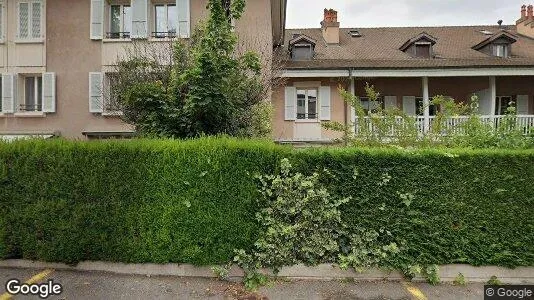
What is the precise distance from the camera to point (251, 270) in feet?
16.4

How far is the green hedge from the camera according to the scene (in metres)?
5.05

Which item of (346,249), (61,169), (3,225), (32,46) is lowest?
(346,249)

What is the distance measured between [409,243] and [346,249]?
3.09 feet

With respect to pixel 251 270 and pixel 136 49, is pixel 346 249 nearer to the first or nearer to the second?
pixel 251 270

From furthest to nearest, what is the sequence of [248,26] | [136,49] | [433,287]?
[248,26], [136,49], [433,287]

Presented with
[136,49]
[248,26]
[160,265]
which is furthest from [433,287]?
[248,26]

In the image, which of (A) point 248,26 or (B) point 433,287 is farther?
(A) point 248,26

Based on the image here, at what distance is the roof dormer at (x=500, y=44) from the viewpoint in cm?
1717

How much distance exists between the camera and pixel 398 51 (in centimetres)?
1830

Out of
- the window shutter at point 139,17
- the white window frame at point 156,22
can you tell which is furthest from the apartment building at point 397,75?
the window shutter at point 139,17

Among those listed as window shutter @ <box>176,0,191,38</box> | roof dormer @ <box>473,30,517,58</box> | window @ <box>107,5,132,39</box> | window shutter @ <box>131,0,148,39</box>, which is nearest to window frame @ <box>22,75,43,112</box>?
window @ <box>107,5,132,39</box>

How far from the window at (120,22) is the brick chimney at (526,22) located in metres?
23.3

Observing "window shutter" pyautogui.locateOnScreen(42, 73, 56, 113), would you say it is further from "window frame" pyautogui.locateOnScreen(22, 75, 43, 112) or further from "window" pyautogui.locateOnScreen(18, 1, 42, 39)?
"window" pyautogui.locateOnScreen(18, 1, 42, 39)

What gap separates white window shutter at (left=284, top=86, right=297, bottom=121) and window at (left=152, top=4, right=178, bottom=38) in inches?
219
